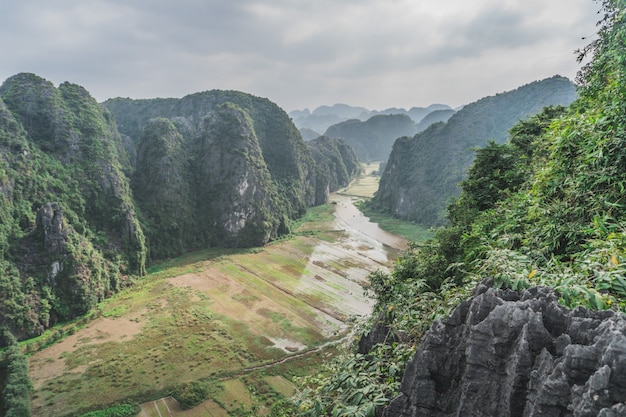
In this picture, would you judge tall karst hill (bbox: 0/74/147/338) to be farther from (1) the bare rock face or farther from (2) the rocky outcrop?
(2) the rocky outcrop

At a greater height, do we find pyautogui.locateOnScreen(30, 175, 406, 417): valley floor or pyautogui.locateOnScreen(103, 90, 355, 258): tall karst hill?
pyautogui.locateOnScreen(103, 90, 355, 258): tall karst hill

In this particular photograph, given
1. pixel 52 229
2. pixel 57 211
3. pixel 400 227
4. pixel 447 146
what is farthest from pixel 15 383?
pixel 447 146

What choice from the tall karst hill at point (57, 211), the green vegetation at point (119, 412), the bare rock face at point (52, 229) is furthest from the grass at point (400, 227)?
the bare rock face at point (52, 229)

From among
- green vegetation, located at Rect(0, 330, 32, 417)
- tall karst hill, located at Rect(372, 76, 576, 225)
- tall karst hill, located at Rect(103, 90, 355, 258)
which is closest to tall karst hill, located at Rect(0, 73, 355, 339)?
tall karst hill, located at Rect(103, 90, 355, 258)

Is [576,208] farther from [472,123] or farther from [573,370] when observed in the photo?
[472,123]

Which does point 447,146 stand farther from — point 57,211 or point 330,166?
point 57,211

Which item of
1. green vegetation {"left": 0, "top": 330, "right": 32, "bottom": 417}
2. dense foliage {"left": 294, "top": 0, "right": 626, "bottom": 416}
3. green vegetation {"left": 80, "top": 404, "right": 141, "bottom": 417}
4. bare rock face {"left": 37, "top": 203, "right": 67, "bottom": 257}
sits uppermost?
dense foliage {"left": 294, "top": 0, "right": 626, "bottom": 416}

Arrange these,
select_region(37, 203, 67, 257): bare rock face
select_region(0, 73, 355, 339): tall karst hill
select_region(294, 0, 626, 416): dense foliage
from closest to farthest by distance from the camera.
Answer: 1. select_region(294, 0, 626, 416): dense foliage
2. select_region(0, 73, 355, 339): tall karst hill
3. select_region(37, 203, 67, 257): bare rock face
